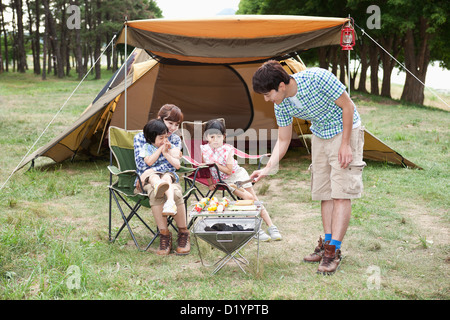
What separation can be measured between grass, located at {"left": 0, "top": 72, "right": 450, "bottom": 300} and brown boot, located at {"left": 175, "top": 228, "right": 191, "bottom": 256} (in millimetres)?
59

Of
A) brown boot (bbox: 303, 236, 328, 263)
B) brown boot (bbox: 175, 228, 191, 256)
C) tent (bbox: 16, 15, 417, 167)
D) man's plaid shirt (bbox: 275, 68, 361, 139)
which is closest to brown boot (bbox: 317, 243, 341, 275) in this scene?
brown boot (bbox: 303, 236, 328, 263)

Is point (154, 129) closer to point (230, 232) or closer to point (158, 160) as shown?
point (158, 160)

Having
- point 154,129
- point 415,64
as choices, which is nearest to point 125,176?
point 154,129

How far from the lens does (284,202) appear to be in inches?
183

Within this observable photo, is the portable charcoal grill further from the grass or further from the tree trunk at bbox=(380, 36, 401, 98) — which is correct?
the tree trunk at bbox=(380, 36, 401, 98)

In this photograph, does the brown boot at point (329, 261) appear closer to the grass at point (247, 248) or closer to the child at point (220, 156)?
the grass at point (247, 248)

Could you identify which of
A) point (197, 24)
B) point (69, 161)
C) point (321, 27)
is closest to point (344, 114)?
point (321, 27)

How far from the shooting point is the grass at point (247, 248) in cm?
260

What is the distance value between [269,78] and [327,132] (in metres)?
0.54

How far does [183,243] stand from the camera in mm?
3320

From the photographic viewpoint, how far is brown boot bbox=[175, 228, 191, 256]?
3268mm

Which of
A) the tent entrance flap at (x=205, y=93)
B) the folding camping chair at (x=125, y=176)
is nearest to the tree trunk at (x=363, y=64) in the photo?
the tent entrance flap at (x=205, y=93)

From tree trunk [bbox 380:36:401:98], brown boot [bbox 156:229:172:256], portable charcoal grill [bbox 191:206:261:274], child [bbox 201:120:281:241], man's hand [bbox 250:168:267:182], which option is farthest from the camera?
tree trunk [bbox 380:36:401:98]

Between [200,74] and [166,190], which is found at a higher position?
[200,74]
